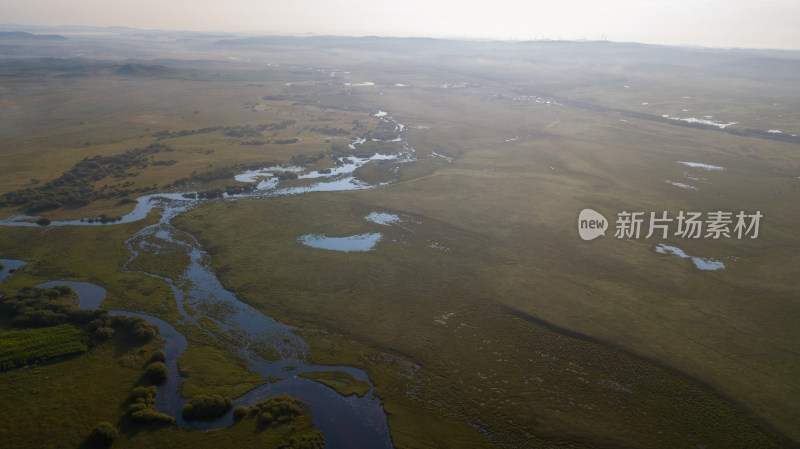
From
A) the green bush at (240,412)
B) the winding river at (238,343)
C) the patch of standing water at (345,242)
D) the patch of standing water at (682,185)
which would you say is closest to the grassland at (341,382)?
the winding river at (238,343)

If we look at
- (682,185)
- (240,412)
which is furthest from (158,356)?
(682,185)

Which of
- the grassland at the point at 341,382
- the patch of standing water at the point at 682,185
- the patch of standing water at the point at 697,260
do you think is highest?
the patch of standing water at the point at 682,185

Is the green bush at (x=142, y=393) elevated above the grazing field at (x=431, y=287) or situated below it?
below

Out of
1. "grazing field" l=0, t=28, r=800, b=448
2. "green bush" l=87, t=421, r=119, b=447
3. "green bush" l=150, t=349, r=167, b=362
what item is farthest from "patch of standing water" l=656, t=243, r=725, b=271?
"green bush" l=87, t=421, r=119, b=447

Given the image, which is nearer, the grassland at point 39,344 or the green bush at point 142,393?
the green bush at point 142,393

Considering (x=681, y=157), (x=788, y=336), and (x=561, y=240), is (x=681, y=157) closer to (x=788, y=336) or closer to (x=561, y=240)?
(x=561, y=240)

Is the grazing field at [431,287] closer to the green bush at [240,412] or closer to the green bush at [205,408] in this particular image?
the green bush at [240,412]

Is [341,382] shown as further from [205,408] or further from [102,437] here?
[102,437]
